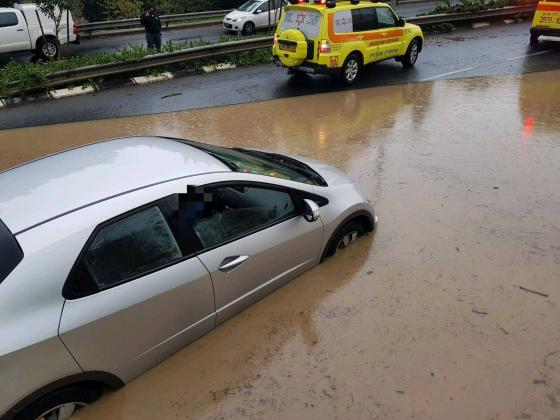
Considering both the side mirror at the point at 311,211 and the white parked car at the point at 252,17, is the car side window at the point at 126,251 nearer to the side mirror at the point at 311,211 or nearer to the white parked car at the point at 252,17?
the side mirror at the point at 311,211

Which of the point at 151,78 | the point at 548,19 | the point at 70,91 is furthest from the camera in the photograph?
the point at 548,19

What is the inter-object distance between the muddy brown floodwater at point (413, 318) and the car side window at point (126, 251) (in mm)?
950

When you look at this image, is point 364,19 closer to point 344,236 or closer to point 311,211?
point 344,236

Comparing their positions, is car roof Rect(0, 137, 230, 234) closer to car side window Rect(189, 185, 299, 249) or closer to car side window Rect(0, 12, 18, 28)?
car side window Rect(189, 185, 299, 249)

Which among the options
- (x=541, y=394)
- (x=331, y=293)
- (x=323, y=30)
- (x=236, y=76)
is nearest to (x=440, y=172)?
(x=331, y=293)

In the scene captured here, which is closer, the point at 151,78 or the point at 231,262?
the point at 231,262

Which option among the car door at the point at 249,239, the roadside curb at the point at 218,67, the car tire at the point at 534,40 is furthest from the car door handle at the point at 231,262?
the car tire at the point at 534,40

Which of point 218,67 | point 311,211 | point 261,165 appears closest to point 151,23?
point 218,67

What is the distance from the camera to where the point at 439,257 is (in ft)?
16.1

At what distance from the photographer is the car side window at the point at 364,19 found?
36.8 feet

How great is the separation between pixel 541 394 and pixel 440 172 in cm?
392

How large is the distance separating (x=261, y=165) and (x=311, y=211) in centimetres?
73

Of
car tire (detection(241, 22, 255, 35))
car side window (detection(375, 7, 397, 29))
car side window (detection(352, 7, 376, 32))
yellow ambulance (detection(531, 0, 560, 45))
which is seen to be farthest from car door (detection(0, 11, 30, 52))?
yellow ambulance (detection(531, 0, 560, 45))

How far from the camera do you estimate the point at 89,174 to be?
3.40m
